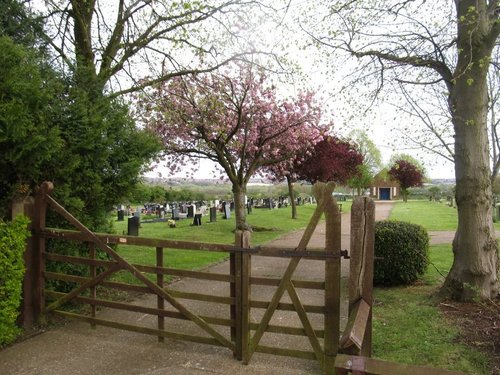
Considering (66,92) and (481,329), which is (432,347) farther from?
(66,92)

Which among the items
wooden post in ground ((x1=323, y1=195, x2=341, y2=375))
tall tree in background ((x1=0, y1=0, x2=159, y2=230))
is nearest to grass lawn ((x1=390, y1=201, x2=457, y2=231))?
tall tree in background ((x1=0, y1=0, x2=159, y2=230))

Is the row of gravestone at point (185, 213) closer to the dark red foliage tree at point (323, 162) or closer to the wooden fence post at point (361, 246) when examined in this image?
the dark red foliage tree at point (323, 162)

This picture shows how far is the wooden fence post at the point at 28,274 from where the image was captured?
5.77 meters

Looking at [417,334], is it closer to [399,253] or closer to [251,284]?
[251,284]

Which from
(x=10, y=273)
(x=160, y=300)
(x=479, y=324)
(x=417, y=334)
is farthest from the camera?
(x=479, y=324)

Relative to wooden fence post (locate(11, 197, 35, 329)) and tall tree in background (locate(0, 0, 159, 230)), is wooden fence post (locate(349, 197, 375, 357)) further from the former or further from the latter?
wooden fence post (locate(11, 197, 35, 329))

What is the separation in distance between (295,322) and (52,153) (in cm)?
437

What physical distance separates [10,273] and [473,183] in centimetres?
718

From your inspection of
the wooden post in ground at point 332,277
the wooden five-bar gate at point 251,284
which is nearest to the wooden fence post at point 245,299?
the wooden five-bar gate at point 251,284

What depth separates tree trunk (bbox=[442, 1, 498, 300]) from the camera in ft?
23.0

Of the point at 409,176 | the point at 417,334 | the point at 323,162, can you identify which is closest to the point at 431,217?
the point at 323,162

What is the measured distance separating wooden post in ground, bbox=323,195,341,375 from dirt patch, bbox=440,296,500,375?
1786mm

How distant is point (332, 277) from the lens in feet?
14.2

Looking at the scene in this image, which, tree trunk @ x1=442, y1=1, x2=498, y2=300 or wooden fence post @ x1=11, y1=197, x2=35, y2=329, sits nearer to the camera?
wooden fence post @ x1=11, y1=197, x2=35, y2=329
